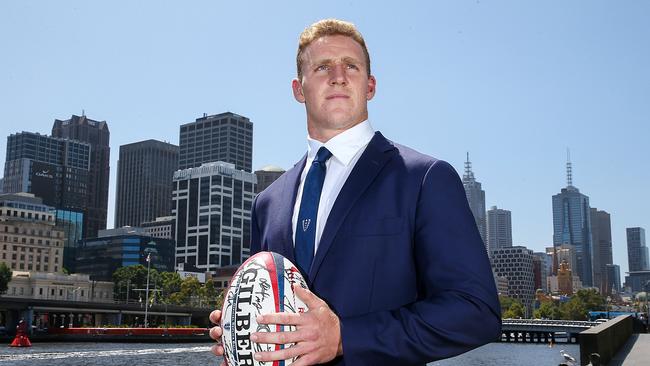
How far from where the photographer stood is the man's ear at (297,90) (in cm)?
390

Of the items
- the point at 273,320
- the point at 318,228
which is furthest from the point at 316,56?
the point at 273,320

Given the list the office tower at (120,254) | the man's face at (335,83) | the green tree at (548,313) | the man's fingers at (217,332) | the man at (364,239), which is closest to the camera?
the man at (364,239)

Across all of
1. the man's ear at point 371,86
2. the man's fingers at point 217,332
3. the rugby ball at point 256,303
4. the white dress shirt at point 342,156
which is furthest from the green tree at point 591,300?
the rugby ball at point 256,303

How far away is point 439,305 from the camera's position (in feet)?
9.65

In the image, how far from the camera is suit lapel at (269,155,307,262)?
11.9 feet

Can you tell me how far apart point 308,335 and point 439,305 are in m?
0.58

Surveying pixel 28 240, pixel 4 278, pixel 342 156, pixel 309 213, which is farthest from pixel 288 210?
pixel 28 240

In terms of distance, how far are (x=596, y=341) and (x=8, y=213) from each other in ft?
581

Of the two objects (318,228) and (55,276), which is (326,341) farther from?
(55,276)

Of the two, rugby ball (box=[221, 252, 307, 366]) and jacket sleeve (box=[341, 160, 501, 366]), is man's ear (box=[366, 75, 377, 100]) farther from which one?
rugby ball (box=[221, 252, 307, 366])

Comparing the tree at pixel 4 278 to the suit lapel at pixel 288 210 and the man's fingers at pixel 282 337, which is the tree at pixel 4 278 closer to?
the suit lapel at pixel 288 210

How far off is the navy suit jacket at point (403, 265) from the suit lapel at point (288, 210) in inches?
0.4

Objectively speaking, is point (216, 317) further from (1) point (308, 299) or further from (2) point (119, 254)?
(2) point (119, 254)

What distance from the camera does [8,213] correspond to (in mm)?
174000
